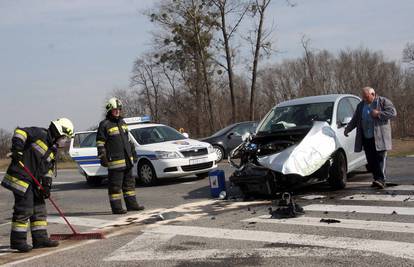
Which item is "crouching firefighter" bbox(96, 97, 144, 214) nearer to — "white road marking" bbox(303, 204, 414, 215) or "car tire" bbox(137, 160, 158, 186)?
"white road marking" bbox(303, 204, 414, 215)

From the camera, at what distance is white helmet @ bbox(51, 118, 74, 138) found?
682 centimetres

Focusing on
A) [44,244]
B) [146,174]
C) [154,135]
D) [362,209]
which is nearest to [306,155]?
[362,209]

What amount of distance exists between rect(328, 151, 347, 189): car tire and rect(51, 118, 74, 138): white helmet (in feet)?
15.2

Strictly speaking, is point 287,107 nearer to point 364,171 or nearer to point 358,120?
point 358,120

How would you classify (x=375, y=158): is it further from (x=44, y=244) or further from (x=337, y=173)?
(x=44, y=244)

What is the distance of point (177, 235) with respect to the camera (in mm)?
6836

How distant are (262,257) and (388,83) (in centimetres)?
6065

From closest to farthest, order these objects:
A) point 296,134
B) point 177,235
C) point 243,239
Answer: point 243,239, point 177,235, point 296,134

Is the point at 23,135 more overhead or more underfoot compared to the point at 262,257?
more overhead

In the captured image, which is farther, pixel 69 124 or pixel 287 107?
pixel 287 107

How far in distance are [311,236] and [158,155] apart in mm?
7406

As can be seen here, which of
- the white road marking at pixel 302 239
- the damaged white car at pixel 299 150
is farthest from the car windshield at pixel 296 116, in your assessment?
the white road marking at pixel 302 239

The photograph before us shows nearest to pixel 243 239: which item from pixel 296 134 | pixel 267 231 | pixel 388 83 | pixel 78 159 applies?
pixel 267 231

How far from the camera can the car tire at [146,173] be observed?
13.4 meters
